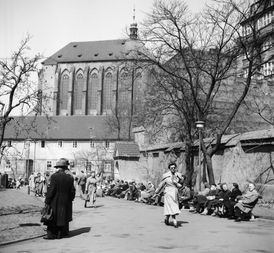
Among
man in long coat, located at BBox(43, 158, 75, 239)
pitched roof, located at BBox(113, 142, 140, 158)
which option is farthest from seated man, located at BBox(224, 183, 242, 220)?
pitched roof, located at BBox(113, 142, 140, 158)

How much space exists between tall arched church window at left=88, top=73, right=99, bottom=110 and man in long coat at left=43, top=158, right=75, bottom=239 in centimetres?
7416

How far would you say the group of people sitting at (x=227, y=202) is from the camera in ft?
43.0

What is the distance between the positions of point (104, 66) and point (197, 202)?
7344 centimetres

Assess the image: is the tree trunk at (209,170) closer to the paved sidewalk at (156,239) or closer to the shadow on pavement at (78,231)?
the paved sidewalk at (156,239)

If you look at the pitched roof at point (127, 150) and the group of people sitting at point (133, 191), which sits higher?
the pitched roof at point (127, 150)

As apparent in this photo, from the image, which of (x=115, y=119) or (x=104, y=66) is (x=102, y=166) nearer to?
(x=115, y=119)

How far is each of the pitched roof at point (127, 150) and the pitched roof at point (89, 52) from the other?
50459 millimetres

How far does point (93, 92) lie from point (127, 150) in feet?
158

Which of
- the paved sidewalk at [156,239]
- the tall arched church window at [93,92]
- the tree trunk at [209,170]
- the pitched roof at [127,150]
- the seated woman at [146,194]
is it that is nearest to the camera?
the paved sidewalk at [156,239]

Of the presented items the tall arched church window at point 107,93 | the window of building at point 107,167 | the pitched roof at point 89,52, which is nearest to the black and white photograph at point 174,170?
the window of building at point 107,167

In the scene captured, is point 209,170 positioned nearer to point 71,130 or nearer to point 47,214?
point 47,214

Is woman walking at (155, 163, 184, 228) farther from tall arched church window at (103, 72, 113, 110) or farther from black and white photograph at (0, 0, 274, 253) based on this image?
tall arched church window at (103, 72, 113, 110)

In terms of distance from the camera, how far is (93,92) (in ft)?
277

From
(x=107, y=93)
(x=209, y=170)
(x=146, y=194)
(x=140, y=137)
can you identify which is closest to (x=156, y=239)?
(x=209, y=170)
